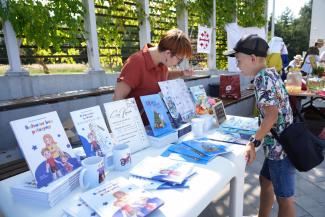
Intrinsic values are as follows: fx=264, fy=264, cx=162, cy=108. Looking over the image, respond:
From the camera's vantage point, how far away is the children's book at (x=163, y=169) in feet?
3.52

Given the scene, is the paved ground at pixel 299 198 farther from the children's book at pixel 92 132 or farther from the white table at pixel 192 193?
the children's book at pixel 92 132

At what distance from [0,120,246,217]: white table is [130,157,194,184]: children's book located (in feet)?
0.15

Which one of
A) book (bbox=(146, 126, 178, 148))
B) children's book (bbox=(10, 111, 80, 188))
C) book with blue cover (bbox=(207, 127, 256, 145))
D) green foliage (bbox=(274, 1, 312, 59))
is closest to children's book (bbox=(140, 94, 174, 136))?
book (bbox=(146, 126, 178, 148))

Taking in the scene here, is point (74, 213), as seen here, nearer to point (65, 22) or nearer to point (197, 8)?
point (65, 22)

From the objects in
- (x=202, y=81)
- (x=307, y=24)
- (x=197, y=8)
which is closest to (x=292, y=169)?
(x=202, y=81)

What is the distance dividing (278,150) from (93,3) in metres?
3.34

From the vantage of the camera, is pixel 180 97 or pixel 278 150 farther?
pixel 180 97

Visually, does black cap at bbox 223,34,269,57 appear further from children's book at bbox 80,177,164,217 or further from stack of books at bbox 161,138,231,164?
children's book at bbox 80,177,164,217

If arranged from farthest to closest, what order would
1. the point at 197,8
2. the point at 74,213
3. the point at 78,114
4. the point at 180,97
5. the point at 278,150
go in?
the point at 197,8
the point at 180,97
the point at 278,150
the point at 78,114
the point at 74,213

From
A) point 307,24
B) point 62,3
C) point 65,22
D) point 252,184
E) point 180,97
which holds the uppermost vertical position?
point 307,24

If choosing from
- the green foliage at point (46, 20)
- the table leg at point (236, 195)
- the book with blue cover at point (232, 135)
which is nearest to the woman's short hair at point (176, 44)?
the book with blue cover at point (232, 135)

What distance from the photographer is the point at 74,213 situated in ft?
2.77

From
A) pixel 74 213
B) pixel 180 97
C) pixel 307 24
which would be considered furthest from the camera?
pixel 307 24

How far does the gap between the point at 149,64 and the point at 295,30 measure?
2857cm
